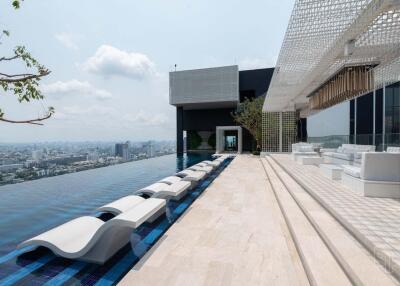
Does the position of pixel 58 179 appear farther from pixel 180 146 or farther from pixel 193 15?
pixel 180 146

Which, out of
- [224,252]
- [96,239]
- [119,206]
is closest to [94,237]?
[96,239]

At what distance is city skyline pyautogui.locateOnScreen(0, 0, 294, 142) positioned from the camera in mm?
2328

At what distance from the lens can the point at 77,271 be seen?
2.47 metres

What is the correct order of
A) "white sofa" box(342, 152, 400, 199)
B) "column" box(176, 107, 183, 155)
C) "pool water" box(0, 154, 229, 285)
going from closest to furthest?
"pool water" box(0, 154, 229, 285)
"white sofa" box(342, 152, 400, 199)
"column" box(176, 107, 183, 155)

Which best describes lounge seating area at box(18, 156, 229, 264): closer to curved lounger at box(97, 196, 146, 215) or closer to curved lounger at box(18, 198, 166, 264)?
curved lounger at box(18, 198, 166, 264)

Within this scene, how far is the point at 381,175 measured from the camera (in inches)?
163

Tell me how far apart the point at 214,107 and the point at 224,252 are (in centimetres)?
2426

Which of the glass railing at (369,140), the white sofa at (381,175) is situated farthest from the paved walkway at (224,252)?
the glass railing at (369,140)

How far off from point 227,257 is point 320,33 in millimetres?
4831

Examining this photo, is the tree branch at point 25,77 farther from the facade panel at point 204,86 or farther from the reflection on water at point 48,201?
the facade panel at point 204,86

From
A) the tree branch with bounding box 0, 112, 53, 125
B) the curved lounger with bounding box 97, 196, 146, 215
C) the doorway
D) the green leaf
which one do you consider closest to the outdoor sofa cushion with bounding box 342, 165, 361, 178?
the curved lounger with bounding box 97, 196, 146, 215

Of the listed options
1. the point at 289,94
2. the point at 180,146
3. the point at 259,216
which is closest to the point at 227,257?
the point at 259,216

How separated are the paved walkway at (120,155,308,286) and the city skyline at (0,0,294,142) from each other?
1.80 meters

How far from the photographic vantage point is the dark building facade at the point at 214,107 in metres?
22.4
